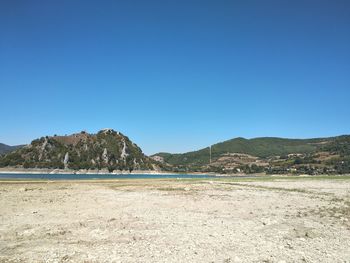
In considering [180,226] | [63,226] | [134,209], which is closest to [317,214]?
[180,226]

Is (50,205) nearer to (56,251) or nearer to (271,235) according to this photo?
(56,251)

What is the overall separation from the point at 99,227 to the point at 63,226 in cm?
185

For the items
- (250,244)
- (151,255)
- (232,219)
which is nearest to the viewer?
(151,255)

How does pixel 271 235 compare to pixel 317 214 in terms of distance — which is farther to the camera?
pixel 317 214

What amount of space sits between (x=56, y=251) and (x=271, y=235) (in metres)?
8.87

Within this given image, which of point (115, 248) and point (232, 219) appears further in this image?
point (232, 219)

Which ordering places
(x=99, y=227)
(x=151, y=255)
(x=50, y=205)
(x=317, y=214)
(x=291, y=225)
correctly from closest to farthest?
(x=151, y=255) < (x=99, y=227) < (x=291, y=225) < (x=317, y=214) < (x=50, y=205)

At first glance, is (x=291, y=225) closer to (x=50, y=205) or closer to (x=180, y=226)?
(x=180, y=226)

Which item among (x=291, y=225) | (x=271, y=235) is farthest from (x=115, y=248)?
(x=291, y=225)

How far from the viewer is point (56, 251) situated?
11641 mm

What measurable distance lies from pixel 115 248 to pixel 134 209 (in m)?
11.2

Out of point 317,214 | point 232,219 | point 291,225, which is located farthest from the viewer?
point 317,214

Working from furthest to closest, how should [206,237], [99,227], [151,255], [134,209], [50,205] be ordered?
1. [50,205]
2. [134,209]
3. [99,227]
4. [206,237]
5. [151,255]

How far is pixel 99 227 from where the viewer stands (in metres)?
16.2
